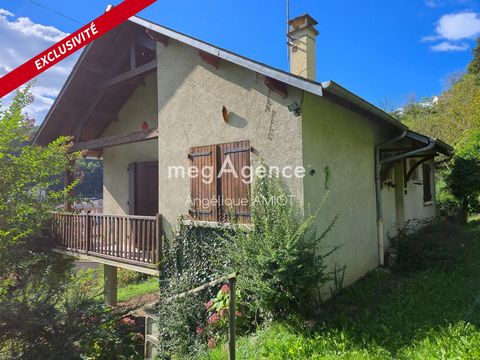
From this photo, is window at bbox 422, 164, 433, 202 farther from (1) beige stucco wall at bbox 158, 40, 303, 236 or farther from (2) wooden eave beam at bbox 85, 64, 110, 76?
(2) wooden eave beam at bbox 85, 64, 110, 76

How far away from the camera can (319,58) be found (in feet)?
24.4

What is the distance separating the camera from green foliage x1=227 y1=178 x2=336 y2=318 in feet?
14.5

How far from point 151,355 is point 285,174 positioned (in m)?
5.21

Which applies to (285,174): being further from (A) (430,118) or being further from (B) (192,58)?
(A) (430,118)

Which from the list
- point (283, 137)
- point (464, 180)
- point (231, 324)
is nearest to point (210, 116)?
point (283, 137)

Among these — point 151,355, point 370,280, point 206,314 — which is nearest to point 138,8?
point 206,314

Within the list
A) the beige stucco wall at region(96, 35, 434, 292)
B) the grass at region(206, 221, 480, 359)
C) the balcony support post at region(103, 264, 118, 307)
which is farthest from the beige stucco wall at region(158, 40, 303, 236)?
the balcony support post at region(103, 264, 118, 307)

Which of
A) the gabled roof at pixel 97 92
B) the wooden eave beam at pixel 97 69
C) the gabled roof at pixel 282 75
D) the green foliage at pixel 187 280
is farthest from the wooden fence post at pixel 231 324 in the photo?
the wooden eave beam at pixel 97 69

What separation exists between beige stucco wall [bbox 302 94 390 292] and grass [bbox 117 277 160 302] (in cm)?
761

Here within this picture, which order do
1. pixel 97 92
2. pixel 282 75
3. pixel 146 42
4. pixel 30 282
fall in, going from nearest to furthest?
pixel 30 282 → pixel 282 75 → pixel 146 42 → pixel 97 92

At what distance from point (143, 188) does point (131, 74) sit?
11.1 feet

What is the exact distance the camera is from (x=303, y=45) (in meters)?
7.10

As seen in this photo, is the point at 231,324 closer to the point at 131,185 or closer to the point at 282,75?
the point at 282,75

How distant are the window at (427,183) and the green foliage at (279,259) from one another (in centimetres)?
846
